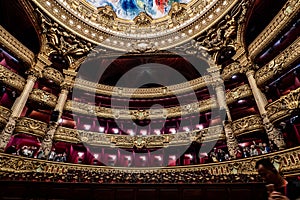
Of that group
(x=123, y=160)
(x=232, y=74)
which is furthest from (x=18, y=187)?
(x=232, y=74)

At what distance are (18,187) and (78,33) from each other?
1249 centimetres

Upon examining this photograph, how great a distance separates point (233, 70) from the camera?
12414 millimetres

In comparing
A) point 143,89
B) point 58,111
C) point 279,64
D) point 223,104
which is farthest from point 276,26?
point 58,111

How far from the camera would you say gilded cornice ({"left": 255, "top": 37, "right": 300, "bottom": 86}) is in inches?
340

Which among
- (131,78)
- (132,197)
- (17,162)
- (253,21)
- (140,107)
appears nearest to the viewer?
(132,197)

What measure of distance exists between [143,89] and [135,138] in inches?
214

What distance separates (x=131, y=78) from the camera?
18.8 m

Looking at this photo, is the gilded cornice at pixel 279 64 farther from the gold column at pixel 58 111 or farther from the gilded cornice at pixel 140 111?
the gold column at pixel 58 111

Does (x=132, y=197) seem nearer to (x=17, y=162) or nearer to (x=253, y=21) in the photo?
Answer: (x=17, y=162)

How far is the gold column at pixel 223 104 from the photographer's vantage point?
9.91 metres

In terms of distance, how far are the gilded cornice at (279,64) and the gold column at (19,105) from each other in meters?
15.0

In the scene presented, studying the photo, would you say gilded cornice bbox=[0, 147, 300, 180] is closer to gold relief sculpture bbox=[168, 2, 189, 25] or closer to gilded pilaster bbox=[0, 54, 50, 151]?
gilded pilaster bbox=[0, 54, 50, 151]

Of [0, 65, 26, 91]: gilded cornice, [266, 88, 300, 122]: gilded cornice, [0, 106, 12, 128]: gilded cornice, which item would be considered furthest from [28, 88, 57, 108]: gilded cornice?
A: [266, 88, 300, 122]: gilded cornice

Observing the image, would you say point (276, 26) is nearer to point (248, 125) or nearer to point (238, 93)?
point (238, 93)
